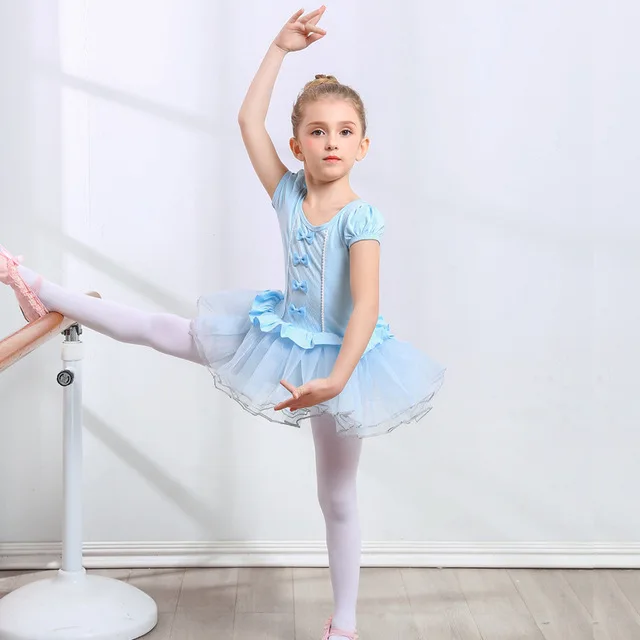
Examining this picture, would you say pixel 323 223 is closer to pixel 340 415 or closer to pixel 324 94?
pixel 324 94

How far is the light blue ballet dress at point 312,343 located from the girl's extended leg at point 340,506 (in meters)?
0.13

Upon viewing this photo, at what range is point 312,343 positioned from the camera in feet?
6.46

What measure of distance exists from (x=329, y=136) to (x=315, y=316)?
355 mm

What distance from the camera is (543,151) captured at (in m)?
2.67

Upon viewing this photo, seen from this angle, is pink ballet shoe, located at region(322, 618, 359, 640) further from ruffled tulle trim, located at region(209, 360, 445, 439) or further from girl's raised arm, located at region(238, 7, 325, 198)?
girl's raised arm, located at region(238, 7, 325, 198)

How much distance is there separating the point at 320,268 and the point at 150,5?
1.04 meters

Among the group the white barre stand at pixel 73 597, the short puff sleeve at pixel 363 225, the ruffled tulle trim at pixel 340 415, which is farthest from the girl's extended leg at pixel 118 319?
the short puff sleeve at pixel 363 225

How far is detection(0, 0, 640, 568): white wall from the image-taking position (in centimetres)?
262

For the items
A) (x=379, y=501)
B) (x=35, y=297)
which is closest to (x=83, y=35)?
(x=35, y=297)

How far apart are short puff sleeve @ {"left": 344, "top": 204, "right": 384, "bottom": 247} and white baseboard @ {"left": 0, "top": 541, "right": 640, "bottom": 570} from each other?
114 cm

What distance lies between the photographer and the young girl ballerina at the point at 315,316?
6.29 feet

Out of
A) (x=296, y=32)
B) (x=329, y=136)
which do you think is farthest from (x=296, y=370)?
(x=296, y=32)

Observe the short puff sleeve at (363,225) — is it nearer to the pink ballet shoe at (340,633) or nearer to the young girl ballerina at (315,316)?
the young girl ballerina at (315,316)

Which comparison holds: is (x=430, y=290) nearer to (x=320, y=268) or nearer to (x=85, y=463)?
(x=320, y=268)
